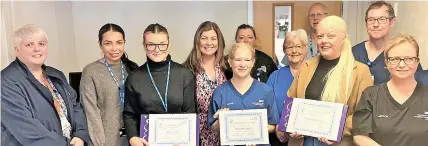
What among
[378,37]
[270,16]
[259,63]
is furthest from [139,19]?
[378,37]

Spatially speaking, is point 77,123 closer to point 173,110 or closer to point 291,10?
point 173,110

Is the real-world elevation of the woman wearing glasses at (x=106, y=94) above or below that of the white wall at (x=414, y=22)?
below

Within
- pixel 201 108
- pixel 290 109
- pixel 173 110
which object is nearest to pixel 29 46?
pixel 173 110

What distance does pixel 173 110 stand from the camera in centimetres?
211

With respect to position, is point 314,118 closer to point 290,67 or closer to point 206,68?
point 290,67

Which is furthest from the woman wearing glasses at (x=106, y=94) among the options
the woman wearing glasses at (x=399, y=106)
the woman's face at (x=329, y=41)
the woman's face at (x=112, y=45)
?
the woman wearing glasses at (x=399, y=106)

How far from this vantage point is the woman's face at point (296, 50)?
7.55ft

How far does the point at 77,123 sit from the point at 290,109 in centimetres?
113

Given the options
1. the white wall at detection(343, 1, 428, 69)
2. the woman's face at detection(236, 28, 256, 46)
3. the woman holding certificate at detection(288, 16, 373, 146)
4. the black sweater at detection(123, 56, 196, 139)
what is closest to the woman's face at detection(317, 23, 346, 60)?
the woman holding certificate at detection(288, 16, 373, 146)

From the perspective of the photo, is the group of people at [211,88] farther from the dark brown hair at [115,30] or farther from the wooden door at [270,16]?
the wooden door at [270,16]

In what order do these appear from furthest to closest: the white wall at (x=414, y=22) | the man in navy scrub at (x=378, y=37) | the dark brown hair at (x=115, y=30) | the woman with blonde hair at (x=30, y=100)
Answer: the white wall at (x=414, y=22) < the dark brown hair at (x=115, y=30) < the man in navy scrub at (x=378, y=37) < the woman with blonde hair at (x=30, y=100)

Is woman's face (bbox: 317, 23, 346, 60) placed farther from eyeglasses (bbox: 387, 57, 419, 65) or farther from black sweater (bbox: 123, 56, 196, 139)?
black sweater (bbox: 123, 56, 196, 139)

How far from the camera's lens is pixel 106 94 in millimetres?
2168

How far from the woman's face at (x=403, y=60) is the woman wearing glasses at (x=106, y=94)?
140 cm
